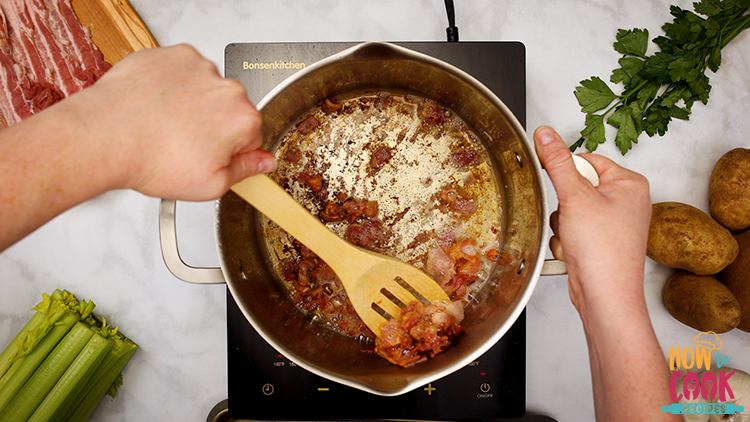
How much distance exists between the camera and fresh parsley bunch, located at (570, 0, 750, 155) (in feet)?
4.95

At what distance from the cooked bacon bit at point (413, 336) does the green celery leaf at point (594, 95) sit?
1045mm

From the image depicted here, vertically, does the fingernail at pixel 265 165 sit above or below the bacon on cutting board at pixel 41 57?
below

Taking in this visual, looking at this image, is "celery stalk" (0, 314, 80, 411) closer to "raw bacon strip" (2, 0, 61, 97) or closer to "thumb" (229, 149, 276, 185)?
"raw bacon strip" (2, 0, 61, 97)

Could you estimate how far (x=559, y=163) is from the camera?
113 cm

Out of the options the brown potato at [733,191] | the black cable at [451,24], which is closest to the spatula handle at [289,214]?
the black cable at [451,24]

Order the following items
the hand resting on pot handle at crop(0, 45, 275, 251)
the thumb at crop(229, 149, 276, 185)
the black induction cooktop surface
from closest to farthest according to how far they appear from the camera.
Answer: the hand resting on pot handle at crop(0, 45, 275, 251)
the thumb at crop(229, 149, 276, 185)
the black induction cooktop surface

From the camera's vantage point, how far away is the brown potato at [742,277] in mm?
1485

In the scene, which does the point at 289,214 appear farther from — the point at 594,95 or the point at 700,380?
the point at 700,380

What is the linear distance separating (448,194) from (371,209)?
30 cm

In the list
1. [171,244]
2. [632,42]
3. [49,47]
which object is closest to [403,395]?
[171,244]

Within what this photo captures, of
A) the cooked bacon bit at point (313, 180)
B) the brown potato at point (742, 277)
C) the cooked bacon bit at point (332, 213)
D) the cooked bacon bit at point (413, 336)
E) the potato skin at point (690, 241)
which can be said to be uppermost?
the cooked bacon bit at point (313, 180)

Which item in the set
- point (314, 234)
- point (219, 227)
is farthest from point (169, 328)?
point (314, 234)

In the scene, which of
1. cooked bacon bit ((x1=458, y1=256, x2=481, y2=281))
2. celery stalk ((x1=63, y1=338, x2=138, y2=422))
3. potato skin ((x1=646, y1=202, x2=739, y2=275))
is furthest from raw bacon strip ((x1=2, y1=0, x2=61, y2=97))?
potato skin ((x1=646, y1=202, x2=739, y2=275))

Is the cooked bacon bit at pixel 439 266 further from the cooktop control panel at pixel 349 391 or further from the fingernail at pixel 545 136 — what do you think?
the fingernail at pixel 545 136
